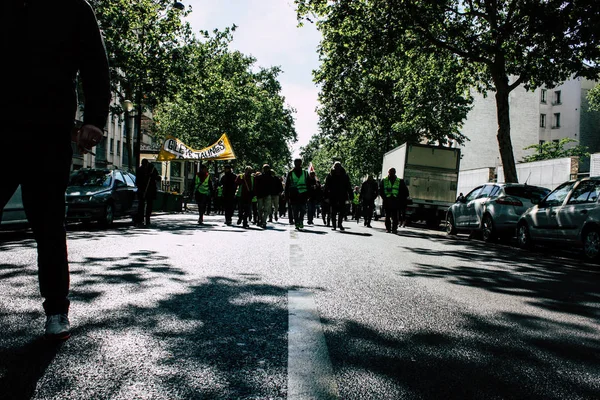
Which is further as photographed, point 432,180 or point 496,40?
point 432,180

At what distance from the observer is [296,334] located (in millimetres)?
3727

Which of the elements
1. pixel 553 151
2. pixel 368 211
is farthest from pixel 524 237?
pixel 553 151

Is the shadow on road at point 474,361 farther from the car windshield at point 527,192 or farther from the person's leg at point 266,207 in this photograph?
the person's leg at point 266,207

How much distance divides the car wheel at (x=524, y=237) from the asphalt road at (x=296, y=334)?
5670mm

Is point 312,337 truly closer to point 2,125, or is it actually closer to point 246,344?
point 246,344

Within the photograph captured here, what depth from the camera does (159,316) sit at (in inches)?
162

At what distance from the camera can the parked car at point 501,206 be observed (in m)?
14.6

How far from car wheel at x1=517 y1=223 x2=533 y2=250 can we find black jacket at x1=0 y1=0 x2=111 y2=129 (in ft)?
37.3

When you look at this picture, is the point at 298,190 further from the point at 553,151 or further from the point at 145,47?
the point at 553,151

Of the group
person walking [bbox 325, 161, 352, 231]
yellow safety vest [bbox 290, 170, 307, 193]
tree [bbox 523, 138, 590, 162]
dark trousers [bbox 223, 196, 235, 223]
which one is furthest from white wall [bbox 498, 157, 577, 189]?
tree [bbox 523, 138, 590, 162]

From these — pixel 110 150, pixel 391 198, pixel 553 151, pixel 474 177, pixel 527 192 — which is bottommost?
pixel 391 198

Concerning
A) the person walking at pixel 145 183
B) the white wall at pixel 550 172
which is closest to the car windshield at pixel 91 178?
the person walking at pixel 145 183

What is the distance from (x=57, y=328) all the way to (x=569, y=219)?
10088mm

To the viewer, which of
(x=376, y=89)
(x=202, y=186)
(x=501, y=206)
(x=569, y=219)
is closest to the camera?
(x=569, y=219)
